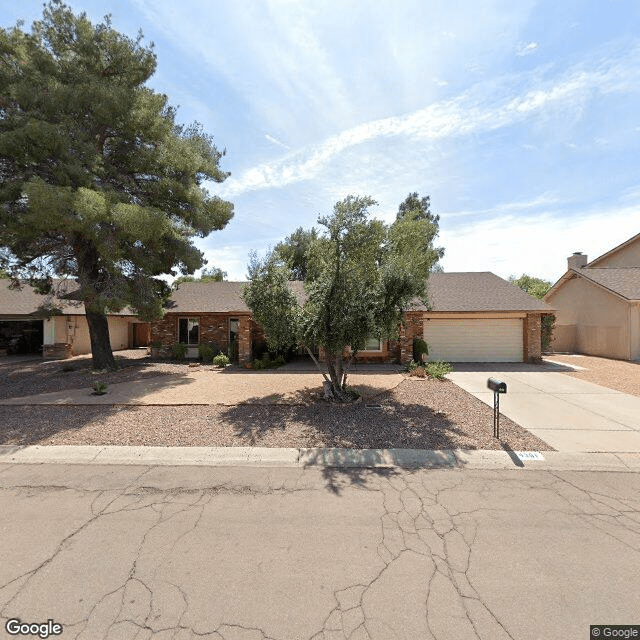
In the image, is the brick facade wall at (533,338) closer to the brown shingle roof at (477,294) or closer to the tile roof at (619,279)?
the brown shingle roof at (477,294)

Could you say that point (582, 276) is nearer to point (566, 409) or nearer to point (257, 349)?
point (566, 409)

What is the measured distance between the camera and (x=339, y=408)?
8.52 m

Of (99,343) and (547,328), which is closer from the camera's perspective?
(99,343)

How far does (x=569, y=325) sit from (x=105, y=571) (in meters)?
25.8

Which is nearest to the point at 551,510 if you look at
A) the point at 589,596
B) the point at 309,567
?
the point at 589,596

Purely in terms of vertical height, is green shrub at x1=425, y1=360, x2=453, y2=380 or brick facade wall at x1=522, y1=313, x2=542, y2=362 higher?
brick facade wall at x1=522, y1=313, x2=542, y2=362

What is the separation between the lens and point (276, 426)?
23.5 feet

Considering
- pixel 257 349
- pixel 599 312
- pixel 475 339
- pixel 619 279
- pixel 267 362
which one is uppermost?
pixel 619 279

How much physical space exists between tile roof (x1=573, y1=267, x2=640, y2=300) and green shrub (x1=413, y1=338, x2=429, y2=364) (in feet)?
37.8

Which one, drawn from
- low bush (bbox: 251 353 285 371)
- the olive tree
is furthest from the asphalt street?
low bush (bbox: 251 353 285 371)

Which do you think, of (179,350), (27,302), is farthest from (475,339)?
(27,302)

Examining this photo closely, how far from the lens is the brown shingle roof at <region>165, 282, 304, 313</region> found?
17.1m

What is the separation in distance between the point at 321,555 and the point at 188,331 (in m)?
16.6

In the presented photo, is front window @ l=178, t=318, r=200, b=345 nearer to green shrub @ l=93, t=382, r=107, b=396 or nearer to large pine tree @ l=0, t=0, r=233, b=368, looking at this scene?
large pine tree @ l=0, t=0, r=233, b=368
